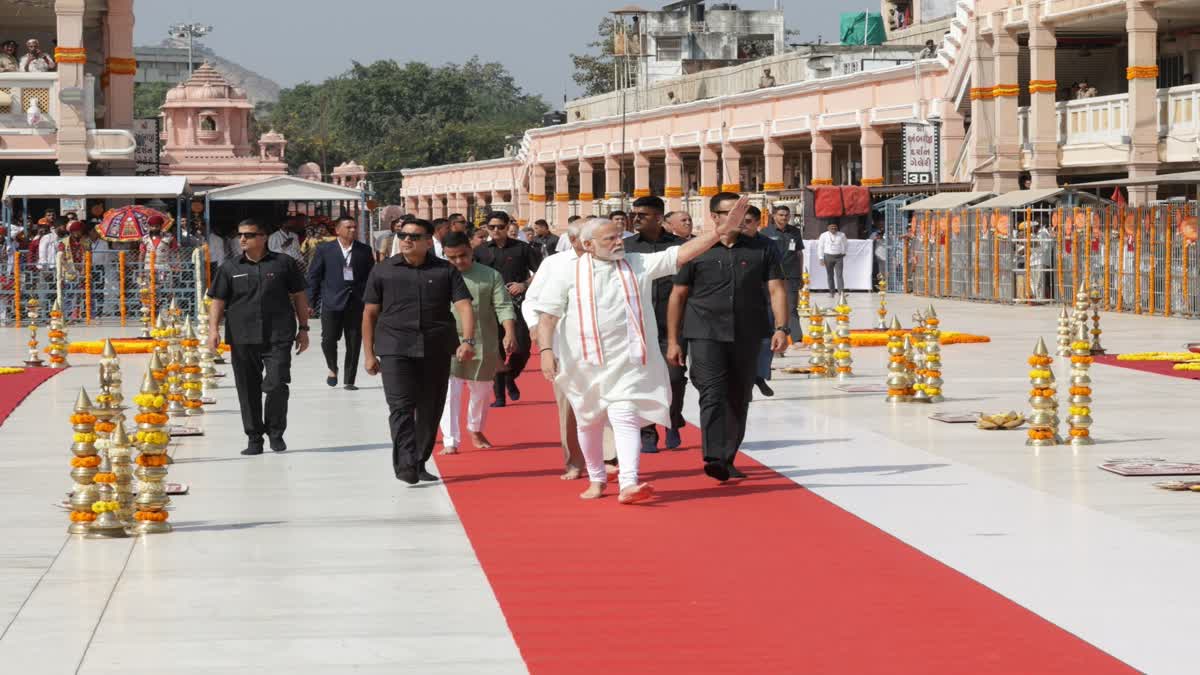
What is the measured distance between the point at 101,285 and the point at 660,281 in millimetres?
20440

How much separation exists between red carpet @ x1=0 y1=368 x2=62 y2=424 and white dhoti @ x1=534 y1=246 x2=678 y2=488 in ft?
23.5

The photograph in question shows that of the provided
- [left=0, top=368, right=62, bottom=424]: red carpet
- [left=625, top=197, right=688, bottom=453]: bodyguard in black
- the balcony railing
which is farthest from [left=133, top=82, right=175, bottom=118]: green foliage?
[left=625, top=197, right=688, bottom=453]: bodyguard in black

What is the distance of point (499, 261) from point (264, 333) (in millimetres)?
4203

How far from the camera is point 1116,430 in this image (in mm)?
15164

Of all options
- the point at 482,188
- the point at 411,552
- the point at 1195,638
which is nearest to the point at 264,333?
the point at 411,552

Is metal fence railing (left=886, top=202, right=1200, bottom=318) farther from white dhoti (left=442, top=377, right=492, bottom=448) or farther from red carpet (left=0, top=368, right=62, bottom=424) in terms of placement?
white dhoti (left=442, top=377, right=492, bottom=448)

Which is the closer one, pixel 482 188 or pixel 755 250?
pixel 755 250

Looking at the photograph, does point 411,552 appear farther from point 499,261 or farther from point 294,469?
point 499,261

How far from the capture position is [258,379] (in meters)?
14.2

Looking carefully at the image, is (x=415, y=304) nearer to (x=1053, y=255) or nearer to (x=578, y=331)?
(x=578, y=331)

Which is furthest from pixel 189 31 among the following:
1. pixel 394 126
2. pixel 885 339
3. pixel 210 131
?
pixel 885 339

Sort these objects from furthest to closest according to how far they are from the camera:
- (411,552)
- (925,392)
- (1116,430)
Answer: (925,392) < (1116,430) < (411,552)

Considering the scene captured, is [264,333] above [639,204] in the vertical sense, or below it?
below

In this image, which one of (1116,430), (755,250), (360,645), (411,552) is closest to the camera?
(360,645)
